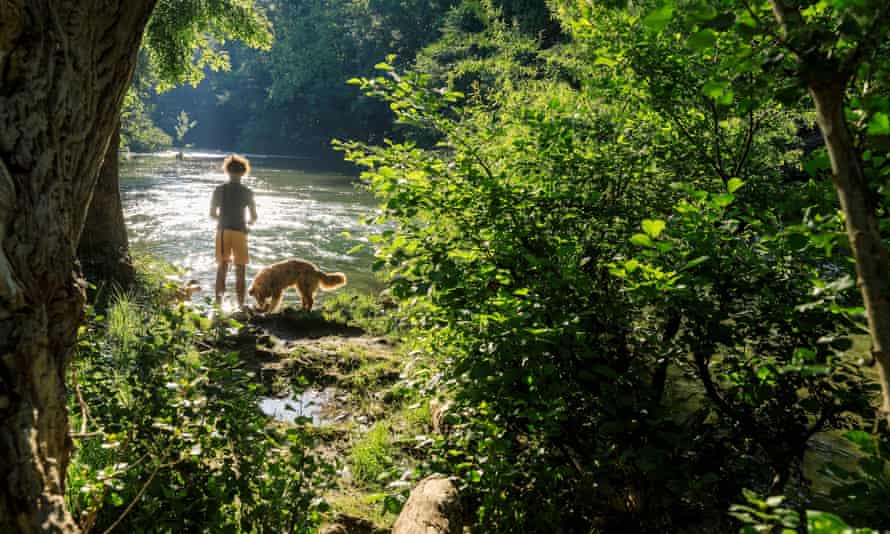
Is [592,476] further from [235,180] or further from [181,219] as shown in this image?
[181,219]

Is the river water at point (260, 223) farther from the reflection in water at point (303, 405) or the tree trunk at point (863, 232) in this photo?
the tree trunk at point (863, 232)

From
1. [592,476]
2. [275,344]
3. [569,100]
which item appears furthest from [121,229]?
[592,476]

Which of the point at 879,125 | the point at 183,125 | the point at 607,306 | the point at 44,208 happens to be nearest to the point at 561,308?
the point at 607,306

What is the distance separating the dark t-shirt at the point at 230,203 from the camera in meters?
8.02

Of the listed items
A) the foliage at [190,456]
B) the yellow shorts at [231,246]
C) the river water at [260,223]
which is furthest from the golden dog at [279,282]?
the foliage at [190,456]

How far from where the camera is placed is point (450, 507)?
2.98 m

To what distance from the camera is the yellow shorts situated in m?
8.11

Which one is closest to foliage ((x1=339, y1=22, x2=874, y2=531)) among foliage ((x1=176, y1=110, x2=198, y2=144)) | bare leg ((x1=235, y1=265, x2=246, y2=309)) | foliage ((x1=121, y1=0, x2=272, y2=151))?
bare leg ((x1=235, y1=265, x2=246, y2=309))

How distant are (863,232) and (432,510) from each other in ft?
8.47

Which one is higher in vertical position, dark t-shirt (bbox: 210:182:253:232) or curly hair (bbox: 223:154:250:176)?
curly hair (bbox: 223:154:250:176)

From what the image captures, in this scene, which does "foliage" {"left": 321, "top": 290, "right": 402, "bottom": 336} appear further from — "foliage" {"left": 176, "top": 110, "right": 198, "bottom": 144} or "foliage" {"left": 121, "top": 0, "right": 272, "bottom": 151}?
"foliage" {"left": 176, "top": 110, "right": 198, "bottom": 144}

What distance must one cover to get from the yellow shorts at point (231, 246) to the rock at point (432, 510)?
19.4 feet

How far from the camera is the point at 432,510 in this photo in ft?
9.62

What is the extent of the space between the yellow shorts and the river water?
1.08 metres
